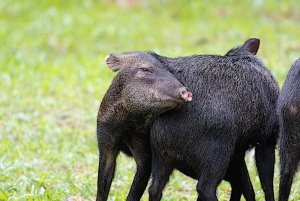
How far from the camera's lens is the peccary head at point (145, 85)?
494 centimetres

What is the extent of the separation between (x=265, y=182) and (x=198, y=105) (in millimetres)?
821

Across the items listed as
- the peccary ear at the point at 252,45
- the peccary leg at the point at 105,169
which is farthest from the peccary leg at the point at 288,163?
the peccary leg at the point at 105,169

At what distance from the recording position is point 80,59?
499 inches

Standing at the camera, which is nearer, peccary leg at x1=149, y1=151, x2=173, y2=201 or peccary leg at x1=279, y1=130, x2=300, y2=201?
peccary leg at x1=279, y1=130, x2=300, y2=201

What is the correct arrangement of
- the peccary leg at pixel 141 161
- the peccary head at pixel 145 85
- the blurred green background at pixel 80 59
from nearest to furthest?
the peccary head at pixel 145 85, the peccary leg at pixel 141 161, the blurred green background at pixel 80 59

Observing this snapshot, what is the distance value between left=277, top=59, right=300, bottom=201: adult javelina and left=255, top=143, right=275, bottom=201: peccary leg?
0.44m

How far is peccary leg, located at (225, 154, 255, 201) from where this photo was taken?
5.45m

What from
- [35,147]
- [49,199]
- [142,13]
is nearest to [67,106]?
[35,147]

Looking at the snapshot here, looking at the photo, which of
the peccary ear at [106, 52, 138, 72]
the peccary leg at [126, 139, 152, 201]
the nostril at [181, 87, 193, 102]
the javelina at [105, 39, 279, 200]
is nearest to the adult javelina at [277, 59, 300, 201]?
the javelina at [105, 39, 279, 200]

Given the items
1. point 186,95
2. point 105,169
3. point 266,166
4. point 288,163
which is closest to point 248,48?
point 266,166

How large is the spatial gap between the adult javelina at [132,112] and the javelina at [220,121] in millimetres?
102

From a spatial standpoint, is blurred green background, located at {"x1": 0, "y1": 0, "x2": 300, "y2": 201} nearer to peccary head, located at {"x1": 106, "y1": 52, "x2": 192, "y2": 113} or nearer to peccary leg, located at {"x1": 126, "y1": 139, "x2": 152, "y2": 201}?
peccary leg, located at {"x1": 126, "y1": 139, "x2": 152, "y2": 201}

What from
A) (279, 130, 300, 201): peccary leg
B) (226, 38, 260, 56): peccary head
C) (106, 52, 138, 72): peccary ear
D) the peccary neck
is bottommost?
(279, 130, 300, 201): peccary leg

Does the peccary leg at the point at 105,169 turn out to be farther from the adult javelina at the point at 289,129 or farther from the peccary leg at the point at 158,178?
the adult javelina at the point at 289,129
